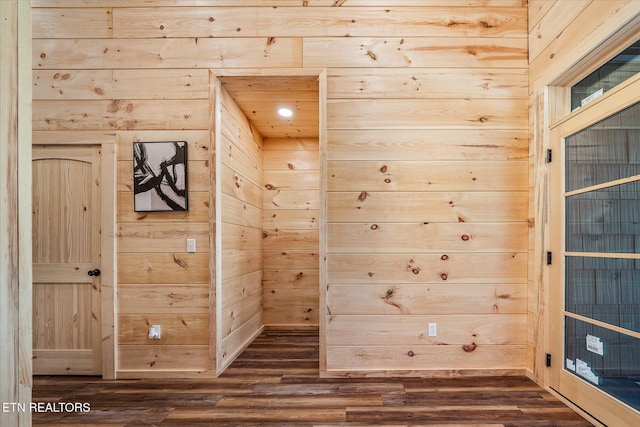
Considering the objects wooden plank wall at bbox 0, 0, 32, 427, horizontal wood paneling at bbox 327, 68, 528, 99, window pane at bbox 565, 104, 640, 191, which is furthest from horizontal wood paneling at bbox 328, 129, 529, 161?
wooden plank wall at bbox 0, 0, 32, 427

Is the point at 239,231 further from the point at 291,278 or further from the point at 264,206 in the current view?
the point at 291,278

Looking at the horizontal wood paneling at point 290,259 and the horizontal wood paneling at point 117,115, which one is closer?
the horizontal wood paneling at point 117,115

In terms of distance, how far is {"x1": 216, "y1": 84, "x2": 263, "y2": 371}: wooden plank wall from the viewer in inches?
128

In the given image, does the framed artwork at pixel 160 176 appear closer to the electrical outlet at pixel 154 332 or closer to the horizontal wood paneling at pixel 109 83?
the horizontal wood paneling at pixel 109 83

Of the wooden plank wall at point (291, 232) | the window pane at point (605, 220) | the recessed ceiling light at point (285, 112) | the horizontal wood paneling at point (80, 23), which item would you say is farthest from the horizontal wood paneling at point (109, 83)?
the window pane at point (605, 220)

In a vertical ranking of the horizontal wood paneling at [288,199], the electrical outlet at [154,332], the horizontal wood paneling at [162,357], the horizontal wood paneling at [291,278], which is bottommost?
the horizontal wood paneling at [162,357]

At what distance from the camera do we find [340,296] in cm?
298

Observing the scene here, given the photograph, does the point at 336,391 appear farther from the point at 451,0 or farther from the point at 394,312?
the point at 451,0

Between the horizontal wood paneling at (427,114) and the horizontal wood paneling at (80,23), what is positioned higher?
the horizontal wood paneling at (80,23)

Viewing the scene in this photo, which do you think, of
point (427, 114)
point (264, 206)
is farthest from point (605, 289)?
point (264, 206)

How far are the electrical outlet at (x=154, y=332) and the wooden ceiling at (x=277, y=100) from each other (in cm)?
202

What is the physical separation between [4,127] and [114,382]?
2.97 meters

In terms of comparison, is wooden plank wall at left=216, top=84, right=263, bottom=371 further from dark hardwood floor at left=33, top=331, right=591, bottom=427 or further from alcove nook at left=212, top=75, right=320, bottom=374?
dark hardwood floor at left=33, top=331, right=591, bottom=427

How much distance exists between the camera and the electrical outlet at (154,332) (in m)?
2.98
